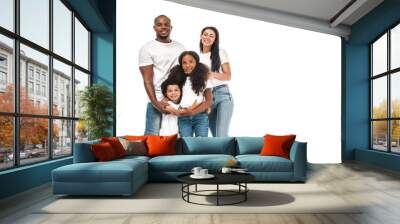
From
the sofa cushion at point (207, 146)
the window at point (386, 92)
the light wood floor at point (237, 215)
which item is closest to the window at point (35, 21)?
the light wood floor at point (237, 215)

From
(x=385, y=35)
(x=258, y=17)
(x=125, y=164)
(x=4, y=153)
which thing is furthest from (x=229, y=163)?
(x=385, y=35)

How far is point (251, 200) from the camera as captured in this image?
15.2 ft

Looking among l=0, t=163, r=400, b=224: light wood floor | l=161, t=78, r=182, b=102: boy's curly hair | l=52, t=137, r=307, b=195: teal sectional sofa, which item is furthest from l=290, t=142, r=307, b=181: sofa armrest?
l=161, t=78, r=182, b=102: boy's curly hair

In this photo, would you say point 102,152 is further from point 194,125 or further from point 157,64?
point 157,64

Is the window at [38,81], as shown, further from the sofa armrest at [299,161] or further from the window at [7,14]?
the sofa armrest at [299,161]

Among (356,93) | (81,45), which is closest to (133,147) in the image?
(81,45)

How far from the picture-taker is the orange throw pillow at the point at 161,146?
6.71m

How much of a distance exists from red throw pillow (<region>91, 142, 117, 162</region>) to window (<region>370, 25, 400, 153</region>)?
579cm

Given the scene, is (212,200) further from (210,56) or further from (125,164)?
(210,56)

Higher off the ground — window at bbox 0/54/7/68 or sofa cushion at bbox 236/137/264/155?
window at bbox 0/54/7/68

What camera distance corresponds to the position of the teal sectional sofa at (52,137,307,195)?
481 cm

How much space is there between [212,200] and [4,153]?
9.01 ft

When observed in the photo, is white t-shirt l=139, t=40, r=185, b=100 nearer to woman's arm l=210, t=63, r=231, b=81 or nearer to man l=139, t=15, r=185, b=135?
man l=139, t=15, r=185, b=135

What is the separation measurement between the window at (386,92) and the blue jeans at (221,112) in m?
3.44
